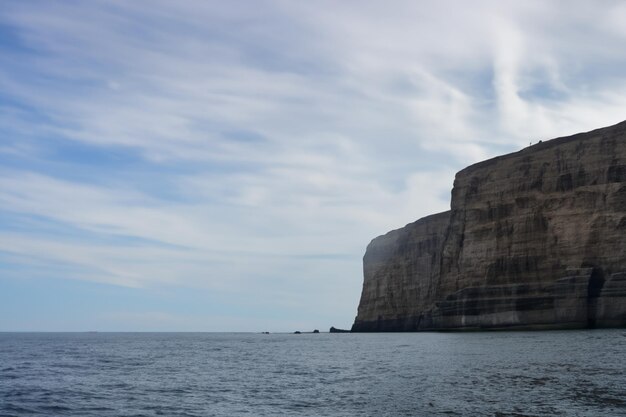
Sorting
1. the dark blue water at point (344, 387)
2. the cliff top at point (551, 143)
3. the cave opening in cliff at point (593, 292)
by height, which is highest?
the cliff top at point (551, 143)

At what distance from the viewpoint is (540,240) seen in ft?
326

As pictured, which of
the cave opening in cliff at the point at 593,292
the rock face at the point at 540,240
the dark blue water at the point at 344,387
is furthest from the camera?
the rock face at the point at 540,240

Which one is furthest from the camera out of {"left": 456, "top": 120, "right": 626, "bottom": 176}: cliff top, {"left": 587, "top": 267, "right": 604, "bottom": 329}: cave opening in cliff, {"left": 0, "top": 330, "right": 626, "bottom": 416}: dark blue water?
{"left": 456, "top": 120, "right": 626, "bottom": 176}: cliff top

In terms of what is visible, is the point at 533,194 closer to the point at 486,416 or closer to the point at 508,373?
the point at 508,373

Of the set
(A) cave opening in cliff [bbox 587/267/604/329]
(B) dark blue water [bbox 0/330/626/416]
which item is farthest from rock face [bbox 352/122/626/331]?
(B) dark blue water [bbox 0/330/626/416]

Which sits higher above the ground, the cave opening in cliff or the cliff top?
the cliff top

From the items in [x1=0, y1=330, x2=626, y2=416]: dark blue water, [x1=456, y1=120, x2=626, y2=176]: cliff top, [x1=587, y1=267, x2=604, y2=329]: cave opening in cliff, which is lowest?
[x1=0, y1=330, x2=626, y2=416]: dark blue water

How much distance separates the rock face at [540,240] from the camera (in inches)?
3401

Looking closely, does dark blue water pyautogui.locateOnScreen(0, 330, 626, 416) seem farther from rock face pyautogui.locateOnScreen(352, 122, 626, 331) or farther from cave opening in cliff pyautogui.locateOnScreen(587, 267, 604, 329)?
rock face pyautogui.locateOnScreen(352, 122, 626, 331)

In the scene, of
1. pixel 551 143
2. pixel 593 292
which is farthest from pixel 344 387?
pixel 551 143

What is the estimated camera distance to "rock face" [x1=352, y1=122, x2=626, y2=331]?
8638 cm

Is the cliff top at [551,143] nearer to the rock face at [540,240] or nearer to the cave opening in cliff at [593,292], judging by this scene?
the rock face at [540,240]

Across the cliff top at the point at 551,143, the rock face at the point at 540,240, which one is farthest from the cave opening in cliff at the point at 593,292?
the cliff top at the point at 551,143

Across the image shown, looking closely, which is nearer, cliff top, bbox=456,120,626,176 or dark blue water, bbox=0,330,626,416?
dark blue water, bbox=0,330,626,416
